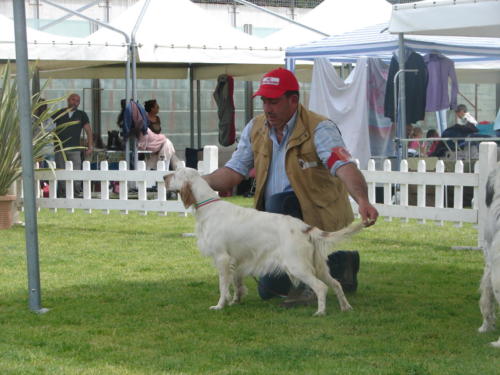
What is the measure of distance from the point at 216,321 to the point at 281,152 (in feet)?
3.96

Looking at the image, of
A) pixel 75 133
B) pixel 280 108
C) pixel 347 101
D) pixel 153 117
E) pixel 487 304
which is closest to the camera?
pixel 487 304

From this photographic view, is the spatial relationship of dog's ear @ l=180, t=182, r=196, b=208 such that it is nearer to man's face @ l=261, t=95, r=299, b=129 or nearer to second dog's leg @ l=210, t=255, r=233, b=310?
second dog's leg @ l=210, t=255, r=233, b=310

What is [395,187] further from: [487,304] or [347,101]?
[487,304]

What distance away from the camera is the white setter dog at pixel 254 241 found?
5508mm

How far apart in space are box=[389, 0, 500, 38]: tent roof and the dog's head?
14.3ft

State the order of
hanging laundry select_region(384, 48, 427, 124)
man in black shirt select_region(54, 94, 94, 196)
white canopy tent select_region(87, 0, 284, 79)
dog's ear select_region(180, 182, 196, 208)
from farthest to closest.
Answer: man in black shirt select_region(54, 94, 94, 196) → white canopy tent select_region(87, 0, 284, 79) → hanging laundry select_region(384, 48, 427, 124) → dog's ear select_region(180, 182, 196, 208)

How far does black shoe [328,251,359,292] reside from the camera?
6.29m

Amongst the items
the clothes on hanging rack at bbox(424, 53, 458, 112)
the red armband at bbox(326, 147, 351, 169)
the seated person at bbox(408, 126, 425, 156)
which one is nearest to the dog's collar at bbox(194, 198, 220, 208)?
the red armband at bbox(326, 147, 351, 169)

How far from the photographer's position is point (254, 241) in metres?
5.65

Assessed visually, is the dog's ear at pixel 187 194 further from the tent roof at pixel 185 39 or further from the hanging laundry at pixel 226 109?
the hanging laundry at pixel 226 109

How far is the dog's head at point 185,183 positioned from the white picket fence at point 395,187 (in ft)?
12.1

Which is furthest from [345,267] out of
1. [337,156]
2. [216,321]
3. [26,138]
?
[26,138]

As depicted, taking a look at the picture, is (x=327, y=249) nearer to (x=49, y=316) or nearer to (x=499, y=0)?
(x=49, y=316)

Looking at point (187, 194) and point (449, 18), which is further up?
point (449, 18)
